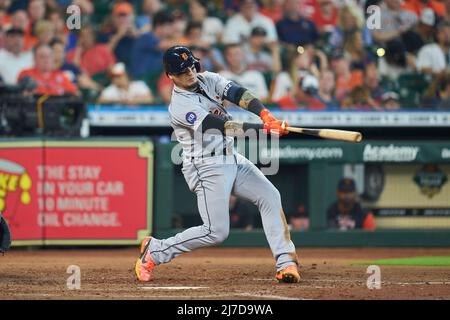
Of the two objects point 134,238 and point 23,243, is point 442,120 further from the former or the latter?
point 23,243

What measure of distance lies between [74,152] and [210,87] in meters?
4.51

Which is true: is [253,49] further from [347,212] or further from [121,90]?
[347,212]

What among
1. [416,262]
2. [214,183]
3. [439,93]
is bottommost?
[416,262]

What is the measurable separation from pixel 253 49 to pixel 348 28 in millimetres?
1424

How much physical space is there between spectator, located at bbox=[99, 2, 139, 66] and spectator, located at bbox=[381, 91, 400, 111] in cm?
361

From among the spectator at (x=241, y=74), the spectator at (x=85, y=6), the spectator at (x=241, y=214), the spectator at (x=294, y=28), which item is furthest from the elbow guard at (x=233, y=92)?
the spectator at (x=85, y=6)

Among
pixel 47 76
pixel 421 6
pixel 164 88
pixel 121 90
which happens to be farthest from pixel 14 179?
pixel 421 6

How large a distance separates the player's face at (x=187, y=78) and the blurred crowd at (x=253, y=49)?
4.86 metres

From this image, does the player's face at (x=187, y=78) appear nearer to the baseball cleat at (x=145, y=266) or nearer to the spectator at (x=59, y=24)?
the baseball cleat at (x=145, y=266)

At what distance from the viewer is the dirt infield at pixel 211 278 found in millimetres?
6707

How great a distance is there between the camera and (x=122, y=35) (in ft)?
43.5

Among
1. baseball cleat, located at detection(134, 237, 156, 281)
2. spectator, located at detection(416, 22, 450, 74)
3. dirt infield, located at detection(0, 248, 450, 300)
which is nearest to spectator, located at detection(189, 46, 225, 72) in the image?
dirt infield, located at detection(0, 248, 450, 300)

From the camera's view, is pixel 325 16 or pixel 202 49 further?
pixel 325 16
